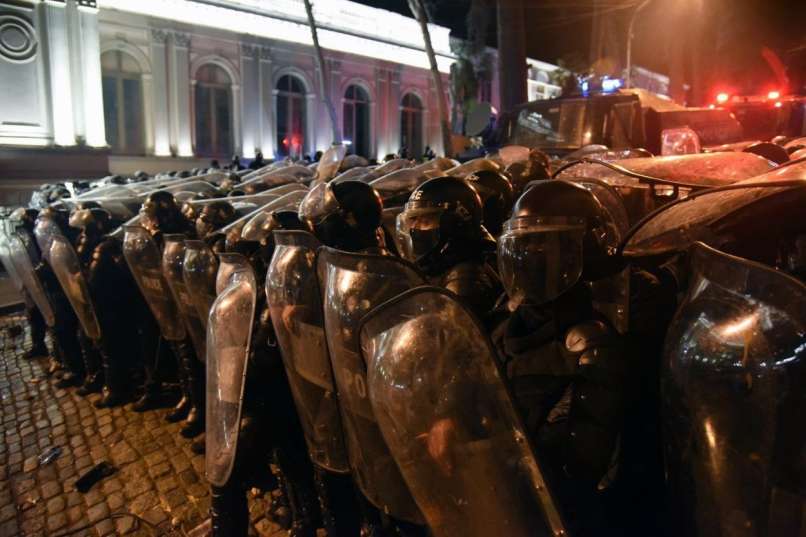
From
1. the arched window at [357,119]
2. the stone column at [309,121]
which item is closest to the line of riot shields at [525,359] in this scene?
the stone column at [309,121]

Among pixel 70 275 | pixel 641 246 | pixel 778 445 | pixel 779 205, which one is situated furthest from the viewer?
pixel 70 275

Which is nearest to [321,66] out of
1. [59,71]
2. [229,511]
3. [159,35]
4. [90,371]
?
[159,35]

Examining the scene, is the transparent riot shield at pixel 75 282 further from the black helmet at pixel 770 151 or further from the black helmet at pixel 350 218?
the black helmet at pixel 770 151

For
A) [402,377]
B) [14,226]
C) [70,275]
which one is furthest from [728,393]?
[14,226]

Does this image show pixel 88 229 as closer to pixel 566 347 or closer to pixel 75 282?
pixel 75 282

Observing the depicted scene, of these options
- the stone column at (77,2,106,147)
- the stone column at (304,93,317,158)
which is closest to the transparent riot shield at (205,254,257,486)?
the stone column at (77,2,106,147)

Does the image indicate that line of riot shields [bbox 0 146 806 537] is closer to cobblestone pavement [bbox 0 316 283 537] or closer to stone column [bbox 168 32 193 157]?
cobblestone pavement [bbox 0 316 283 537]

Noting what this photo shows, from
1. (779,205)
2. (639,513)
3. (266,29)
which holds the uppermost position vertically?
(266,29)

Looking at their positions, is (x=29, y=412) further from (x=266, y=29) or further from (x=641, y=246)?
(x=266, y=29)

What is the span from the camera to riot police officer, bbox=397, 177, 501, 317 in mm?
2406

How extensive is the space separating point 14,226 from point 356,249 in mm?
6069

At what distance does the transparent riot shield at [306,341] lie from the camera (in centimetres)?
226

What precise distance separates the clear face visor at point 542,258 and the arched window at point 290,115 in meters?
24.6

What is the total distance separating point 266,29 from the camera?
24.1 metres
